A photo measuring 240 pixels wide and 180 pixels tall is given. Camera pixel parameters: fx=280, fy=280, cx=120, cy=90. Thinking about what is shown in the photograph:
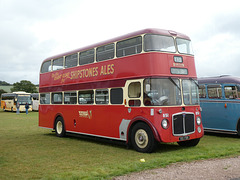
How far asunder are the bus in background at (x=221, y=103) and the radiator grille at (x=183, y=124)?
3.93 m

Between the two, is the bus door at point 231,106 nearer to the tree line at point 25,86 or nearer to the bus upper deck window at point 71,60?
the bus upper deck window at point 71,60

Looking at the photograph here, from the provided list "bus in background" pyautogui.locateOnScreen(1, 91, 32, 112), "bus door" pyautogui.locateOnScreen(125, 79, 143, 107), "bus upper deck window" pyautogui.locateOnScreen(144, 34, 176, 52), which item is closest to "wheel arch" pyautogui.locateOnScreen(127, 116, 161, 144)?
"bus door" pyautogui.locateOnScreen(125, 79, 143, 107)

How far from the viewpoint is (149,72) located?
9242 mm

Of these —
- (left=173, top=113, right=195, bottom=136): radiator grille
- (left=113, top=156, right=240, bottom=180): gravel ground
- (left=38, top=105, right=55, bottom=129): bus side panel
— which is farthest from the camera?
(left=38, top=105, right=55, bottom=129): bus side panel

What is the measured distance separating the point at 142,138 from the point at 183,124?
58.6 inches

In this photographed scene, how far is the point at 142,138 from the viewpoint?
939cm

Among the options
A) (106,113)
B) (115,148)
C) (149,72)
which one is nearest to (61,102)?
(106,113)

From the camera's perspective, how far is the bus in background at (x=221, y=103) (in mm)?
12742

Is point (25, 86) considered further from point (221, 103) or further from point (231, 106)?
point (231, 106)

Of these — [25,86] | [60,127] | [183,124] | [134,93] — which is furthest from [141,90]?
[25,86]

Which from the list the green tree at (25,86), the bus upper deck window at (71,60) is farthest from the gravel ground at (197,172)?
the green tree at (25,86)

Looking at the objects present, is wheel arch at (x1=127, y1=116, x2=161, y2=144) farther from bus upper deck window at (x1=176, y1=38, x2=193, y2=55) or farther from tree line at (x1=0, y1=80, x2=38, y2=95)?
tree line at (x1=0, y1=80, x2=38, y2=95)

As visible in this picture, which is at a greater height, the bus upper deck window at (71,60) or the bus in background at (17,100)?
the bus upper deck window at (71,60)

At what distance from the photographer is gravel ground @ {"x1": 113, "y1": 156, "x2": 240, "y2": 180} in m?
6.13
